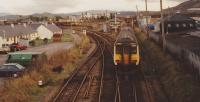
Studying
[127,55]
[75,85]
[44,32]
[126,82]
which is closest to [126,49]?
[127,55]

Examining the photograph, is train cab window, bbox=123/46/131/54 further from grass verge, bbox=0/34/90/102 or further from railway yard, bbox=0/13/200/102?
grass verge, bbox=0/34/90/102

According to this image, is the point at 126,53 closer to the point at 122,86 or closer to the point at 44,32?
the point at 122,86

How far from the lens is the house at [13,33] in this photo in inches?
2642

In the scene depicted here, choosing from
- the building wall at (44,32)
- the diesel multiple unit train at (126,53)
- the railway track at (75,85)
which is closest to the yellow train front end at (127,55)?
the diesel multiple unit train at (126,53)

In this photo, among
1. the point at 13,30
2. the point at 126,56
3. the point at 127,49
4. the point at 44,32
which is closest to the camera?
the point at 126,56

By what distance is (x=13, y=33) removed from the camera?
72.4 metres

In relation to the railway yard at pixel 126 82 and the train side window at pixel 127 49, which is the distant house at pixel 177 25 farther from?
the train side window at pixel 127 49

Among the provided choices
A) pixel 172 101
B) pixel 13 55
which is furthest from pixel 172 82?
pixel 13 55

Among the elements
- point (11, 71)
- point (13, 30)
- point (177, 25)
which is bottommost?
point (11, 71)

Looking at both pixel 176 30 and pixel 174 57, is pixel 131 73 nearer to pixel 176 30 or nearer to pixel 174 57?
pixel 174 57

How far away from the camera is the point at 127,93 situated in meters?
23.5

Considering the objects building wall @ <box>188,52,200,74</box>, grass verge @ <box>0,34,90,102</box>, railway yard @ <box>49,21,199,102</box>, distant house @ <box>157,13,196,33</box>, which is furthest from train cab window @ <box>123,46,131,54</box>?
distant house @ <box>157,13,196,33</box>

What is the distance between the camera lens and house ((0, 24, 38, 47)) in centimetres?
6710

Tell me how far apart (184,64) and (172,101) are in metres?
6.56
